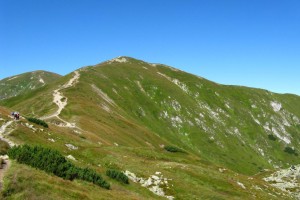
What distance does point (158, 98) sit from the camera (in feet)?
626

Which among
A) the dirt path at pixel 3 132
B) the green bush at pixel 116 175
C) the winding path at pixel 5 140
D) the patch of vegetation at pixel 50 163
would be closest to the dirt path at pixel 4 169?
the winding path at pixel 5 140

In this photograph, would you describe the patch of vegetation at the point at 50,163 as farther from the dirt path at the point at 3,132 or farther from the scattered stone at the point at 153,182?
the dirt path at the point at 3,132

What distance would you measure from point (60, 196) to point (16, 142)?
83.2ft

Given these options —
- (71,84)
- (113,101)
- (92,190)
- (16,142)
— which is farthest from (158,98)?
(92,190)

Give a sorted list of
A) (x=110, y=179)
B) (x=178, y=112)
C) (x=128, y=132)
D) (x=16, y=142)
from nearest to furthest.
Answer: (x=110, y=179), (x=16, y=142), (x=128, y=132), (x=178, y=112)

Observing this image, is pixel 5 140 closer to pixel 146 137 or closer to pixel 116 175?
pixel 116 175

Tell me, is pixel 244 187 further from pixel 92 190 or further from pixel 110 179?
pixel 92 190

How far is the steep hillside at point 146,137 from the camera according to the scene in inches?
2023

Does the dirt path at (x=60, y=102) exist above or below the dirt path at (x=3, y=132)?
above

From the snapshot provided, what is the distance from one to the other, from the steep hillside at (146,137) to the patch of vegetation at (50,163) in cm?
317

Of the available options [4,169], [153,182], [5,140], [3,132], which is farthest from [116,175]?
[3,132]

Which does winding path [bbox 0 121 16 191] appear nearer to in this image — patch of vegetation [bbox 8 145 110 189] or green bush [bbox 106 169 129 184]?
patch of vegetation [bbox 8 145 110 189]

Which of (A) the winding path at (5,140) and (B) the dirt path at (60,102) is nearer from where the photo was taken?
(A) the winding path at (5,140)

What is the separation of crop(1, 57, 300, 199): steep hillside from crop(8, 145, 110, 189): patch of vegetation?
3.17 meters
